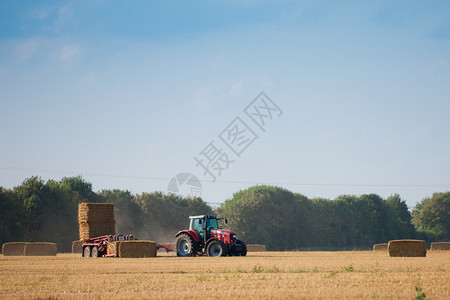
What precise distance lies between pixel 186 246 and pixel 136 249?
361cm

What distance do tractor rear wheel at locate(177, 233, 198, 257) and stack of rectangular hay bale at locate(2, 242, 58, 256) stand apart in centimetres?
1521

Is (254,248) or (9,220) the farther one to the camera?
(9,220)

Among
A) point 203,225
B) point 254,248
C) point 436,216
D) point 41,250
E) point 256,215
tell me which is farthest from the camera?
point 436,216

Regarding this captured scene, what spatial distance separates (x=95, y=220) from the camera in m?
44.1

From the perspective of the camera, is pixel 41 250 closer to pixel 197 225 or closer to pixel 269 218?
pixel 197 225

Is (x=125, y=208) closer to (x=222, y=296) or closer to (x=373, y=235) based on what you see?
(x=373, y=235)

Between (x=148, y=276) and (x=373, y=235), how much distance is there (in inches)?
4295

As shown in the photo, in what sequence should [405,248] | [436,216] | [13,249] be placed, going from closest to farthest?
1. [405,248]
2. [13,249]
3. [436,216]

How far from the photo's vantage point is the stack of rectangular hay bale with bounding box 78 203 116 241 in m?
43.9

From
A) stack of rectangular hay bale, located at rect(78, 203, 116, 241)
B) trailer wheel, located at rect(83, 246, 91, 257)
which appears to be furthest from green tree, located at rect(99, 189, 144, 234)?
trailer wheel, located at rect(83, 246, 91, 257)

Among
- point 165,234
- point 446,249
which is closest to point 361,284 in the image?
point 446,249

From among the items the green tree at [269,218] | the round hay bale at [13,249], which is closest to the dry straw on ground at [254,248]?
the round hay bale at [13,249]

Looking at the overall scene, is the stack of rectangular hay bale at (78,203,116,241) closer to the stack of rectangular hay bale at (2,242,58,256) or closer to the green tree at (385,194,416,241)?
the stack of rectangular hay bale at (2,242,58,256)

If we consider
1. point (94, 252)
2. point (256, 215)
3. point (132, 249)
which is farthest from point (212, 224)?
point (256, 215)
